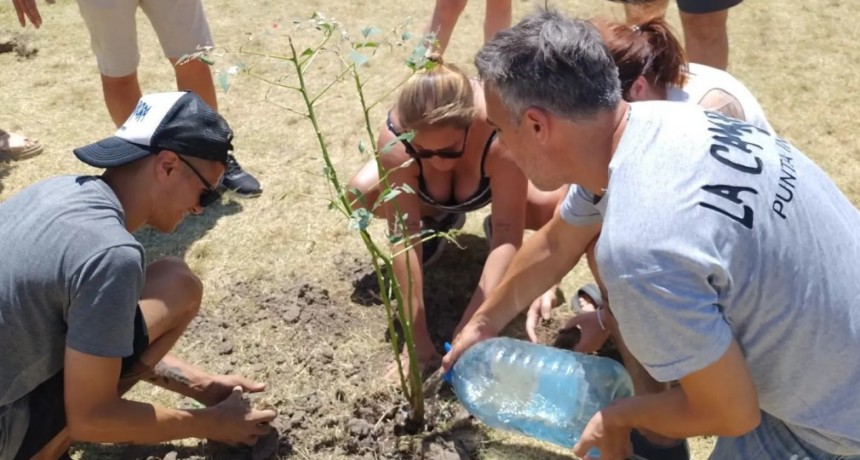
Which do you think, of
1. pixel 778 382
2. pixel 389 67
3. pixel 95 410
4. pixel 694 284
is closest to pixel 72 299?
pixel 95 410

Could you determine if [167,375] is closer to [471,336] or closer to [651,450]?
[471,336]

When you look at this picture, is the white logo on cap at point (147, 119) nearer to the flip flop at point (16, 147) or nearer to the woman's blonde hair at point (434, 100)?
the woman's blonde hair at point (434, 100)

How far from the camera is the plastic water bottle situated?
2650 mm

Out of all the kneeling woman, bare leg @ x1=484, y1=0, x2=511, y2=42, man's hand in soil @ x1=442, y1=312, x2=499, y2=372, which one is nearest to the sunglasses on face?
the kneeling woman

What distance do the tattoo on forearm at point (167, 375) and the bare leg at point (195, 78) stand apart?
1575 mm

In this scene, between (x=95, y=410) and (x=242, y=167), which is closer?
(x=95, y=410)

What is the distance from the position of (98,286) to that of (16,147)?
107 inches

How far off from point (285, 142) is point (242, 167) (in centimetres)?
30

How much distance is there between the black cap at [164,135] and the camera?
2186 mm

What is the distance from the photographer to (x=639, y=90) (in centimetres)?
230

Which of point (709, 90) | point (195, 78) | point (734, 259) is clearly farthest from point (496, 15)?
point (734, 259)

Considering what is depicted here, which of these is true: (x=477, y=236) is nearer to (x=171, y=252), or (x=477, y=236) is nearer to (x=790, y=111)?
(x=171, y=252)

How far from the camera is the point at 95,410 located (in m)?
2.14

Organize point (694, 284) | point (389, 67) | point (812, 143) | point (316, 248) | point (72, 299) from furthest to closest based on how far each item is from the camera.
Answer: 1. point (389, 67)
2. point (812, 143)
3. point (316, 248)
4. point (72, 299)
5. point (694, 284)
